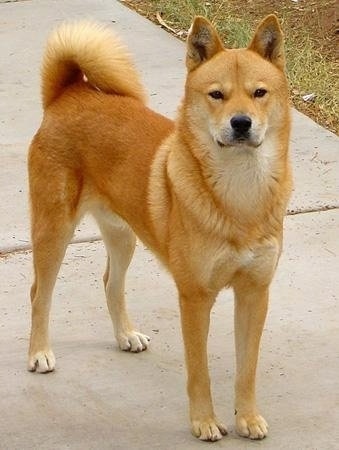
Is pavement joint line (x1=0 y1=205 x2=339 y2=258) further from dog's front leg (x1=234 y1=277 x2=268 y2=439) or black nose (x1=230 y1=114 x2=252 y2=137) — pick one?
black nose (x1=230 y1=114 x2=252 y2=137)

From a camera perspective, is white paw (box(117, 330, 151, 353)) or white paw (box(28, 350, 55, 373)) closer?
white paw (box(28, 350, 55, 373))

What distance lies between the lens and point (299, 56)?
7949mm

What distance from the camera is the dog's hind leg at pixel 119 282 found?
473cm

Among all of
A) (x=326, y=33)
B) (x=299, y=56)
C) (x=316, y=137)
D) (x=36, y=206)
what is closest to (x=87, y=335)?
(x=36, y=206)

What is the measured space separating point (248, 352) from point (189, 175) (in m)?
0.66

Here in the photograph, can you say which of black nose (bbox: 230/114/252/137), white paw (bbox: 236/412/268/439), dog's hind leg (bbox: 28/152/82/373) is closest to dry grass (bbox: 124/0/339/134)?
dog's hind leg (bbox: 28/152/82/373)

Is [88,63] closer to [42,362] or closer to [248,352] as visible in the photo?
[42,362]

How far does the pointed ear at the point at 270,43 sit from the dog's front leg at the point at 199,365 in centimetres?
85

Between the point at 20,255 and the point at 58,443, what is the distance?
162cm

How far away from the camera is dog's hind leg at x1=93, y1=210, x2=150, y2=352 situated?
15.5ft

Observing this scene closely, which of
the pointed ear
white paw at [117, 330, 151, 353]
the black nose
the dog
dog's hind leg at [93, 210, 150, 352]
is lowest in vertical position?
white paw at [117, 330, 151, 353]

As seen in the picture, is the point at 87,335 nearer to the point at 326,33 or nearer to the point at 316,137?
the point at 316,137

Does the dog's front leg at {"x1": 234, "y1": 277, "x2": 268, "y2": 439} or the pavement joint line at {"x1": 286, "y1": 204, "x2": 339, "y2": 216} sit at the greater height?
the dog's front leg at {"x1": 234, "y1": 277, "x2": 268, "y2": 439}

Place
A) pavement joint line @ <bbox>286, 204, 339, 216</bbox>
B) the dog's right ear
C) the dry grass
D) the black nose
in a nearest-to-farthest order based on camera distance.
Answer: the black nose < the dog's right ear < pavement joint line @ <bbox>286, 204, 339, 216</bbox> < the dry grass
